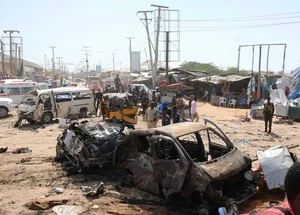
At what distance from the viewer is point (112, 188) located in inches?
287

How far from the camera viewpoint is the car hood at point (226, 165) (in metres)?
5.66

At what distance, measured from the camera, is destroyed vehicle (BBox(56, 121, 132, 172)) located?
7836 mm

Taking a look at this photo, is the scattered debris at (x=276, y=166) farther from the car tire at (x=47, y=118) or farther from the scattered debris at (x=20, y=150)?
the car tire at (x=47, y=118)

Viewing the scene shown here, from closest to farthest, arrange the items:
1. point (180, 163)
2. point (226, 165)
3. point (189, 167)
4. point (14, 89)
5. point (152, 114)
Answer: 1. point (189, 167)
2. point (180, 163)
3. point (226, 165)
4. point (152, 114)
5. point (14, 89)

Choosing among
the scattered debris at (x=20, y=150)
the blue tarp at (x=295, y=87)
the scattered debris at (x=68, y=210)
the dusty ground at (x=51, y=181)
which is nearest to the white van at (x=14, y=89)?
the dusty ground at (x=51, y=181)

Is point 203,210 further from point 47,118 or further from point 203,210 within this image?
point 47,118

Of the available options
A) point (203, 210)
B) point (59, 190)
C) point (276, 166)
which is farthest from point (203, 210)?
point (59, 190)

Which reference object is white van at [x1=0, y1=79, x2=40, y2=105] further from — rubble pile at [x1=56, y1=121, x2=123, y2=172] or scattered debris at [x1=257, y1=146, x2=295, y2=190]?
scattered debris at [x1=257, y1=146, x2=295, y2=190]

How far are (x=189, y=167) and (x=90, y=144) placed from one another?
309 cm

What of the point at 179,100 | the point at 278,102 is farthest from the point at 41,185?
the point at 278,102

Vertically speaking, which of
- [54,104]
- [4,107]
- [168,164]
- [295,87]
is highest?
[295,87]

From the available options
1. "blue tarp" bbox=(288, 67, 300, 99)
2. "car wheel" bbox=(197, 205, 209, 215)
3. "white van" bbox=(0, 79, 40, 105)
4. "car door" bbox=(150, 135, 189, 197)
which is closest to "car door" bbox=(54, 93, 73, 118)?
"white van" bbox=(0, 79, 40, 105)

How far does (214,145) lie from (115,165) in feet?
7.30

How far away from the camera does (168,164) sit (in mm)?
6047
